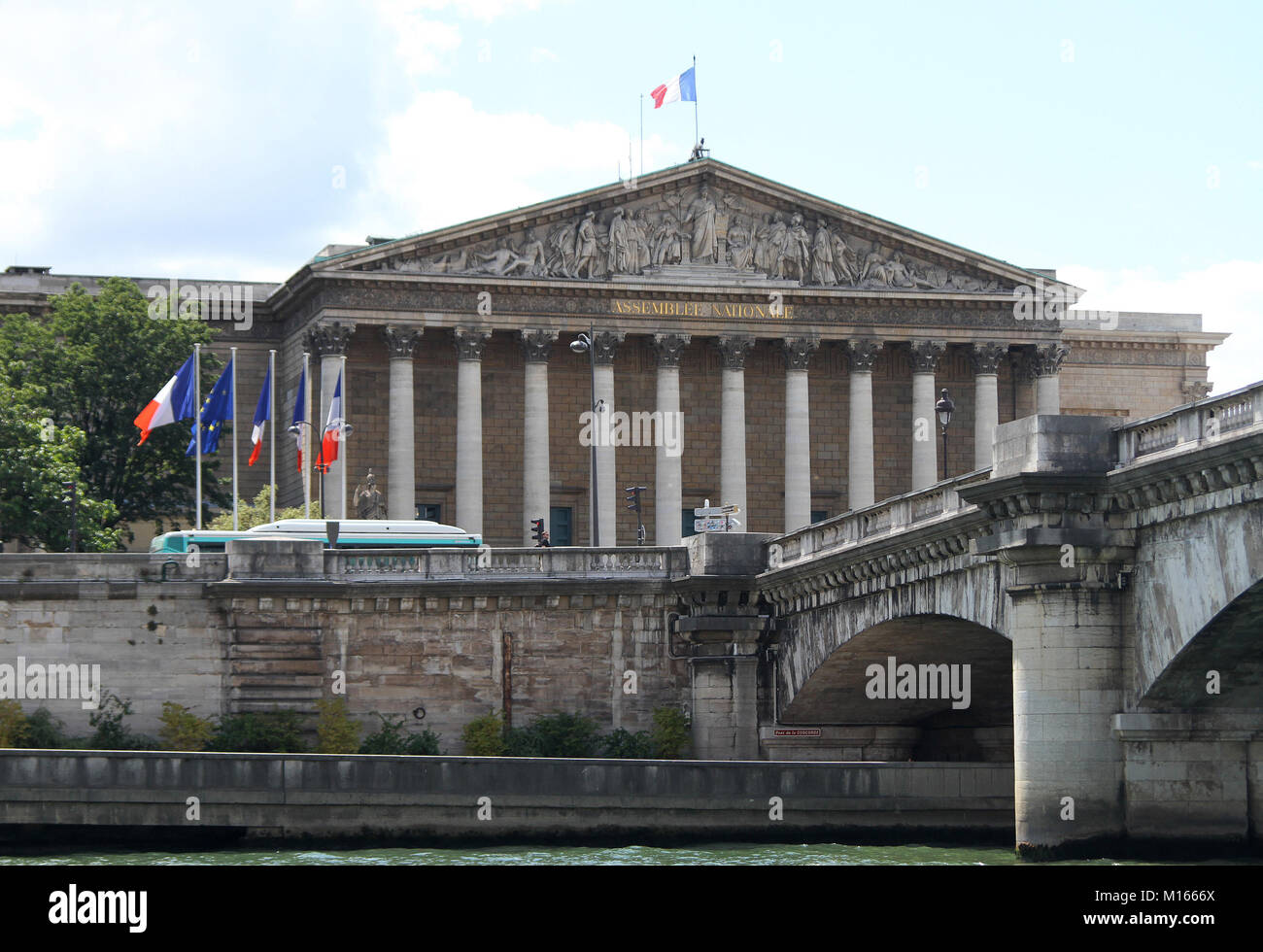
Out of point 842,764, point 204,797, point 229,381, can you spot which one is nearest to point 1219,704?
point 842,764

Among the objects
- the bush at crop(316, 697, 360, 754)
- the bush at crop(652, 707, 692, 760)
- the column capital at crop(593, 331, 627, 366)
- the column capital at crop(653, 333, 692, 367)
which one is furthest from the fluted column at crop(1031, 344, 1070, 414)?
the bush at crop(316, 697, 360, 754)

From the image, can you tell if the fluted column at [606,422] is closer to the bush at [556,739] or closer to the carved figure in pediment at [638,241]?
the carved figure in pediment at [638,241]

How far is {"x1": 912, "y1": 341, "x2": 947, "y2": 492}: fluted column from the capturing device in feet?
284

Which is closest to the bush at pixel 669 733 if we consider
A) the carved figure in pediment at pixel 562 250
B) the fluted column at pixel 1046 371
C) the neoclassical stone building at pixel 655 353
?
the neoclassical stone building at pixel 655 353

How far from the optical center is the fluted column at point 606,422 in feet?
271

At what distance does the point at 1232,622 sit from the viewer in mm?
35281

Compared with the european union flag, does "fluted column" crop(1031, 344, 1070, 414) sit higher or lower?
higher

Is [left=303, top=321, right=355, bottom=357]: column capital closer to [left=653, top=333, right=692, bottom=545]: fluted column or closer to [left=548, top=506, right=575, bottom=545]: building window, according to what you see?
[left=548, top=506, right=575, bottom=545]: building window

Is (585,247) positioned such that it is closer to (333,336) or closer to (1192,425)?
(333,336)

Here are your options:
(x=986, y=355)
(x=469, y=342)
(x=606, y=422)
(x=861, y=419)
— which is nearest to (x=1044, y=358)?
(x=986, y=355)

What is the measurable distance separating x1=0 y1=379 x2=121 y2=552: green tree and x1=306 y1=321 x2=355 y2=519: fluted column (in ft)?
30.6

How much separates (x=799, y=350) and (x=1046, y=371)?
34.0ft

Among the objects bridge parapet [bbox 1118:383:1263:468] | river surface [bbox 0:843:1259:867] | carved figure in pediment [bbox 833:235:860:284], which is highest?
carved figure in pediment [bbox 833:235:860:284]
